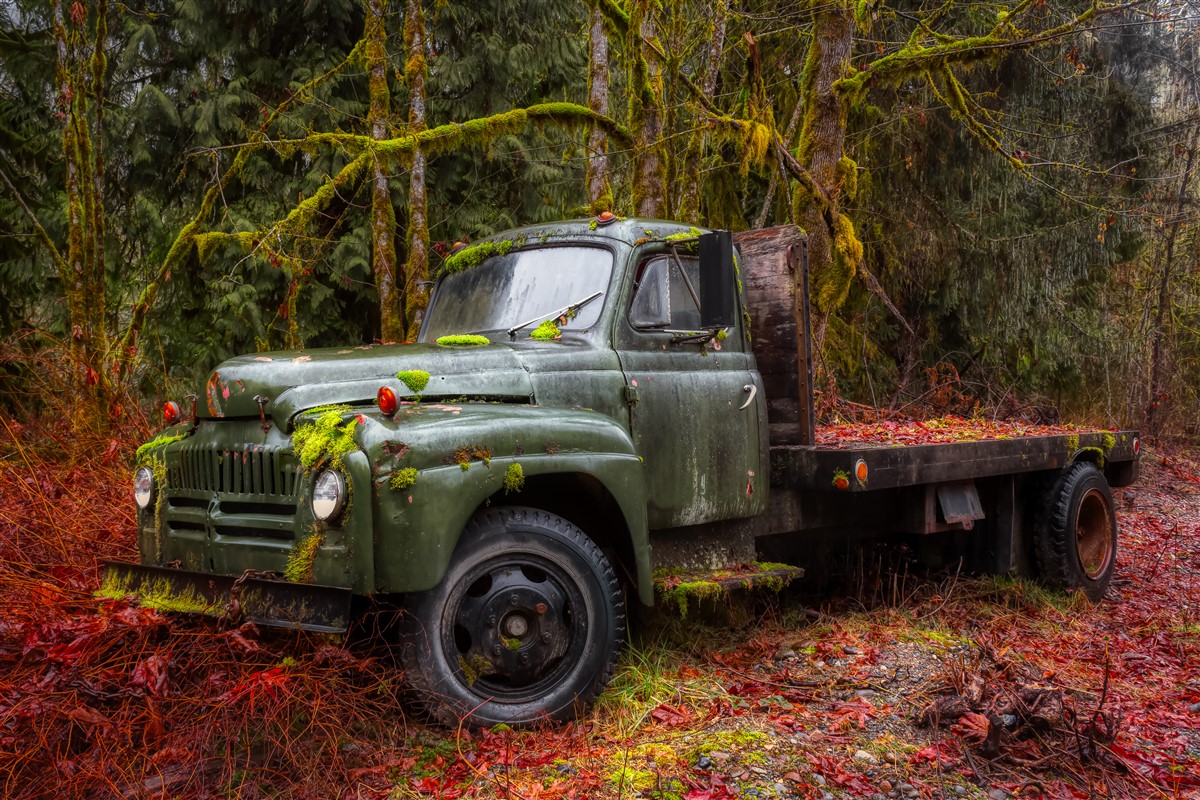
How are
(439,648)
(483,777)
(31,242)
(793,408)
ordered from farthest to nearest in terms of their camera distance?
(31,242) < (793,408) < (439,648) < (483,777)

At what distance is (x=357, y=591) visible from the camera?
4039mm

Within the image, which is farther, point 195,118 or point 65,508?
point 195,118

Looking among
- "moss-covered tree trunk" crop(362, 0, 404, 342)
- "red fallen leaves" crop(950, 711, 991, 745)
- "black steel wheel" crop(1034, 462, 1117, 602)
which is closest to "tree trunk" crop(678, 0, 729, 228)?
"moss-covered tree trunk" crop(362, 0, 404, 342)

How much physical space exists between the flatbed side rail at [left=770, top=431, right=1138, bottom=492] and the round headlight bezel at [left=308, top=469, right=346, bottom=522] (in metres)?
2.93

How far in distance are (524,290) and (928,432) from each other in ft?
11.2

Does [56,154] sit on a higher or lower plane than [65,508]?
higher

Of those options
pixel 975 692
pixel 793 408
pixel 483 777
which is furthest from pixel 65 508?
pixel 975 692

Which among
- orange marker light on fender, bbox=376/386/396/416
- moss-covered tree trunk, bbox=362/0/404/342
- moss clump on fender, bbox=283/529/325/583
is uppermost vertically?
moss-covered tree trunk, bbox=362/0/404/342

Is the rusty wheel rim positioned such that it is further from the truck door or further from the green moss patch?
the green moss patch

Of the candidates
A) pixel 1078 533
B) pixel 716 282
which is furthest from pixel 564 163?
pixel 716 282

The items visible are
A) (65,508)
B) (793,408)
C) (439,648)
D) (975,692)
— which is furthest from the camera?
(65,508)

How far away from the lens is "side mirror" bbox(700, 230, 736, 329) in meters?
5.08

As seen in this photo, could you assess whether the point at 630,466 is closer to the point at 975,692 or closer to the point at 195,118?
the point at 975,692

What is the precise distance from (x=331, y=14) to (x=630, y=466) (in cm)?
956
